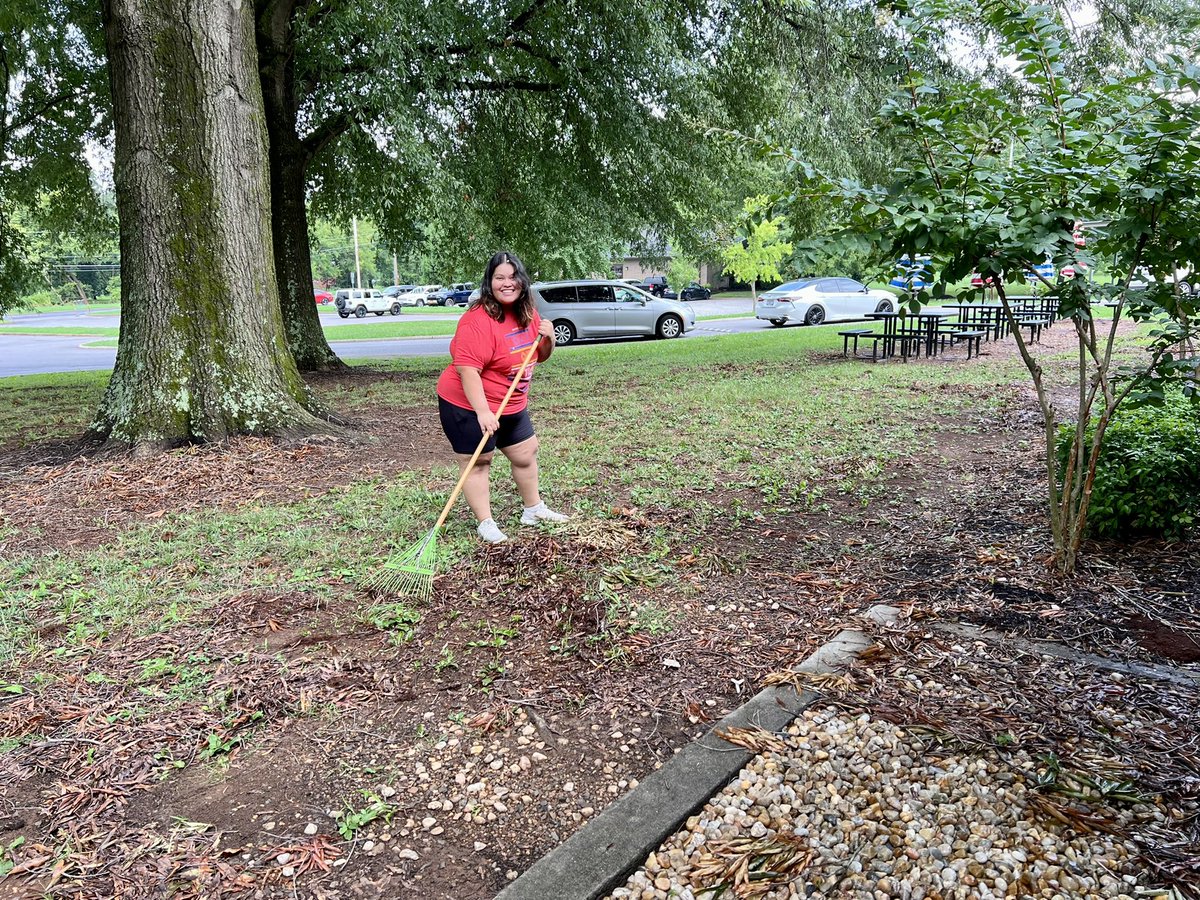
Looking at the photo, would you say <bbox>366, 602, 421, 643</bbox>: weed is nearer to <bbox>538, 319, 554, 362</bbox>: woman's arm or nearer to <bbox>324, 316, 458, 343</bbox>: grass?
<bbox>538, 319, 554, 362</bbox>: woman's arm

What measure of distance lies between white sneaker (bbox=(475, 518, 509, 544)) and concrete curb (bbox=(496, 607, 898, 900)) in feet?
6.10

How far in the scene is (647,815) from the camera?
2.24m

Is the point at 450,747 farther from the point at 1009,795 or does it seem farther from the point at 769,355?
the point at 769,355

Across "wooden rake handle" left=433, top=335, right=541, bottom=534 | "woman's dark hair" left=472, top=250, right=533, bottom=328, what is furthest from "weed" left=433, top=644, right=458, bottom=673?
"woman's dark hair" left=472, top=250, right=533, bottom=328

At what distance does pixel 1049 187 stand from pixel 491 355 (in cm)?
262

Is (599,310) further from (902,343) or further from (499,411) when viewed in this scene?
(499,411)

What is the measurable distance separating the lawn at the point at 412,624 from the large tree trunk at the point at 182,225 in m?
0.48

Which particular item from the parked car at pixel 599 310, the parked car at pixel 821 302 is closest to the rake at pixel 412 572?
the parked car at pixel 599 310

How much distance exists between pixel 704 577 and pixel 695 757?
58.7 inches

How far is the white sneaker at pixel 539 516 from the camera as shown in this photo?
4.61 m

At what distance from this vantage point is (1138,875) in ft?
6.39

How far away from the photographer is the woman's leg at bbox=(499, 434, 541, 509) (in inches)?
177

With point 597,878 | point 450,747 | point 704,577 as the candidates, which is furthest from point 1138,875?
point 704,577

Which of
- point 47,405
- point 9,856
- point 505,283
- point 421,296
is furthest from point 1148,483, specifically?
point 421,296
